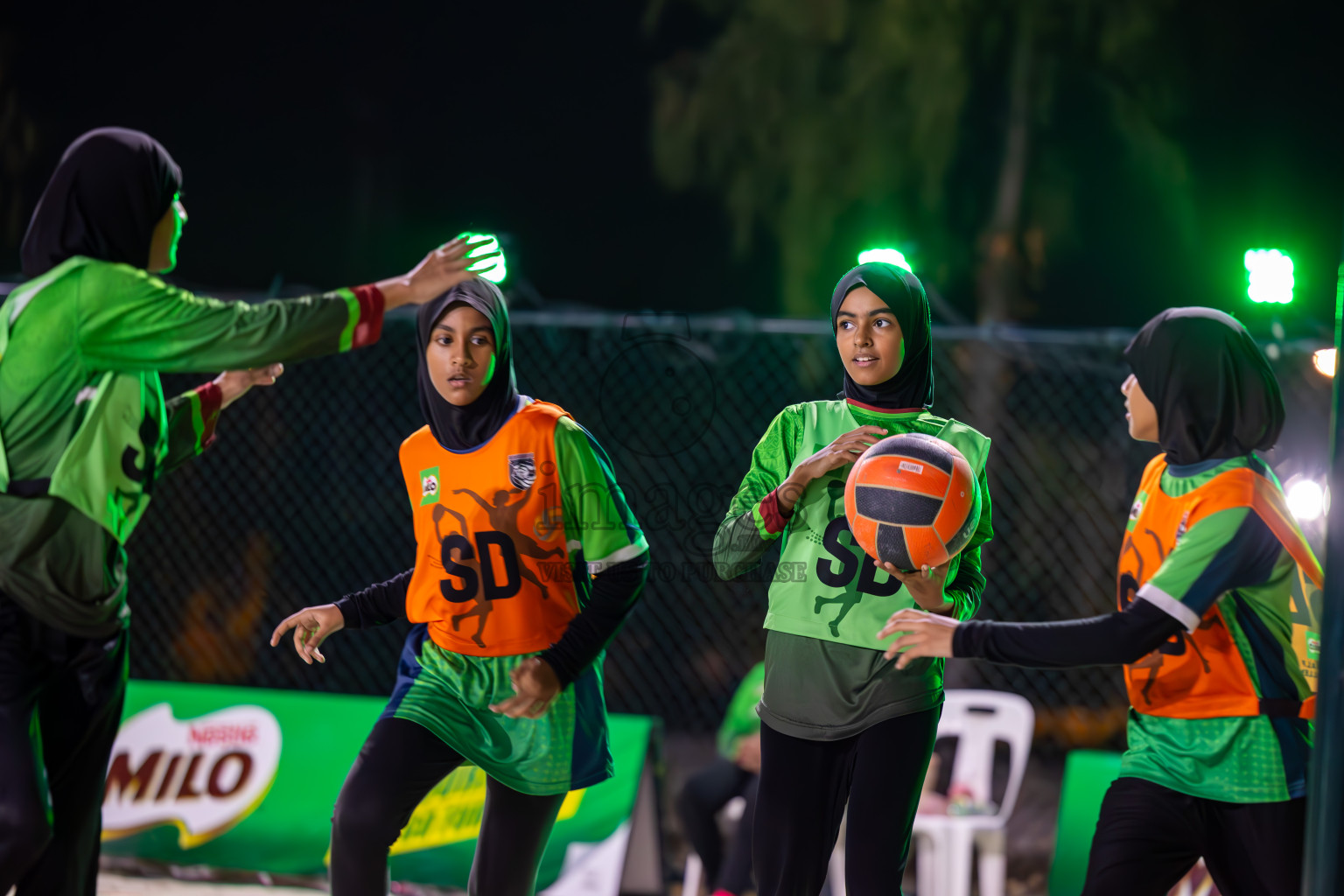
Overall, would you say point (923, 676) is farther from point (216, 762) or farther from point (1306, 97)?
point (1306, 97)

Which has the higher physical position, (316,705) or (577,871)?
(316,705)

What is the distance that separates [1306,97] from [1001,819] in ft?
27.9

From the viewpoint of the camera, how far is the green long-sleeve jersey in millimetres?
2395

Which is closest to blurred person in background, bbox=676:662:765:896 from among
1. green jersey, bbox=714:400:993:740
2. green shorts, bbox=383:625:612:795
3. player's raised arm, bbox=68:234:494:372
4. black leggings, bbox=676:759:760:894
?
black leggings, bbox=676:759:760:894

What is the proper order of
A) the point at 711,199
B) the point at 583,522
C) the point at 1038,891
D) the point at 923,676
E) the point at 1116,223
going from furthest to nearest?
1. the point at 711,199
2. the point at 1116,223
3. the point at 1038,891
4. the point at 583,522
5. the point at 923,676

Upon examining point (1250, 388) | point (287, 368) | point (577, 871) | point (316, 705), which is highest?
point (1250, 388)

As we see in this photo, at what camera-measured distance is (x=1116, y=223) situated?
9.98 m

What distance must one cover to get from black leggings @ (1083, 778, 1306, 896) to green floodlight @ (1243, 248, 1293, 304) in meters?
2.72

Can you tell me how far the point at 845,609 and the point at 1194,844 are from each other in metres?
0.96

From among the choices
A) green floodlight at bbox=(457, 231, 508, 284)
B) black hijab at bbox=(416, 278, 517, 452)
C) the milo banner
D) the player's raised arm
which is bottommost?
the milo banner

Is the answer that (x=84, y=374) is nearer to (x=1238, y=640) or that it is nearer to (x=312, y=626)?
(x=312, y=626)

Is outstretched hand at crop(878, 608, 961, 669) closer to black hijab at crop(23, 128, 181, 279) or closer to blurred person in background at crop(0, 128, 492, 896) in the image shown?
blurred person in background at crop(0, 128, 492, 896)

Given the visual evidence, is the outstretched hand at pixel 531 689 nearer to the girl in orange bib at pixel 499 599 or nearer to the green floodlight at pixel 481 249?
the girl in orange bib at pixel 499 599

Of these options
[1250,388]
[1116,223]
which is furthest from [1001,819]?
[1116,223]
